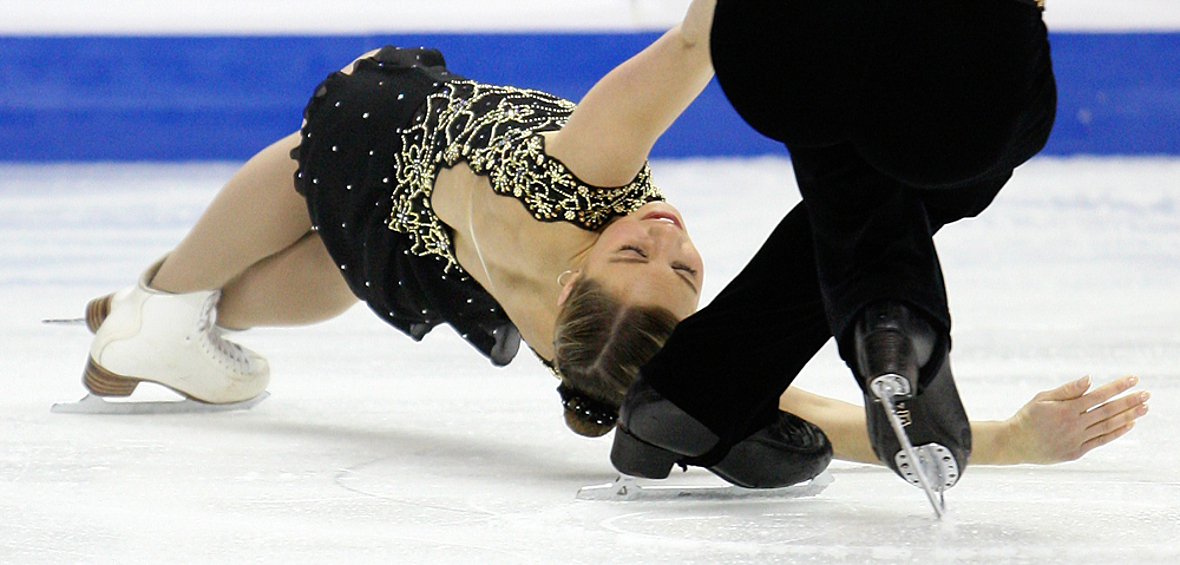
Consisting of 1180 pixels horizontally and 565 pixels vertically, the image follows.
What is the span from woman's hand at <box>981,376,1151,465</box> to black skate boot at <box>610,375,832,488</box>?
0.65ft

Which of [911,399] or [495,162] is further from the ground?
[495,162]

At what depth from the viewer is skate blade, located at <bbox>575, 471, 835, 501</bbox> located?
133 cm

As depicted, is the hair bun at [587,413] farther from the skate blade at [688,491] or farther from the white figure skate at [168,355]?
the white figure skate at [168,355]

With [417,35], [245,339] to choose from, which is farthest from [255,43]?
[245,339]

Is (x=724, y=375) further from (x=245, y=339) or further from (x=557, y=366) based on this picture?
(x=245, y=339)

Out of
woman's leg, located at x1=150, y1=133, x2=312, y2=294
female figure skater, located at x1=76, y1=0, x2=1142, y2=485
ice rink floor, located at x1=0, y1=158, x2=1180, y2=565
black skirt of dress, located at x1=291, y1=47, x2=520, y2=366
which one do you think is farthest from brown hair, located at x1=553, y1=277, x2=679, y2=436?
woman's leg, located at x1=150, y1=133, x2=312, y2=294

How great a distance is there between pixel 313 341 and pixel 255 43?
2953mm

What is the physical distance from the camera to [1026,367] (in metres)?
2.03

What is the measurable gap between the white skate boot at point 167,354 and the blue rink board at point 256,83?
3.21m

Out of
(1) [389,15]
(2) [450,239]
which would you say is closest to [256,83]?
(1) [389,15]

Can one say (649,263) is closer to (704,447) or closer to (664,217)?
(664,217)

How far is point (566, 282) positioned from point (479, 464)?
0.23m

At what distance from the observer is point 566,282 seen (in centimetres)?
144

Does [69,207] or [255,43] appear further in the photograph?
[255,43]
